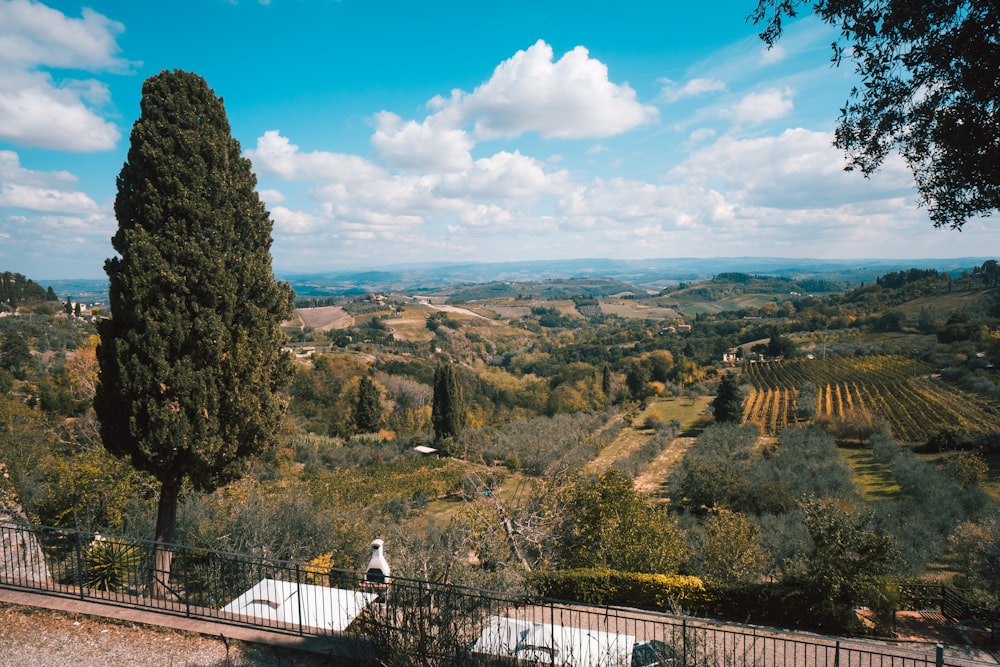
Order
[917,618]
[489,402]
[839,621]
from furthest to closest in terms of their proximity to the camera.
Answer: [489,402] → [917,618] → [839,621]

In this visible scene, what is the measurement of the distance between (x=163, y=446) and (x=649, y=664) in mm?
9410

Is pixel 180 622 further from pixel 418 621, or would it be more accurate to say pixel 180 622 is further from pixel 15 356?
pixel 15 356

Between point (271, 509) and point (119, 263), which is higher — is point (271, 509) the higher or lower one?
the lower one

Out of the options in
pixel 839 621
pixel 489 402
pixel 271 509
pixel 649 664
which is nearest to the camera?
pixel 649 664

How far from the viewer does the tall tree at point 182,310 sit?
9688mm

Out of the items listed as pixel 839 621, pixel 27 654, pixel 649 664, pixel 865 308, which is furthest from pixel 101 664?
pixel 865 308

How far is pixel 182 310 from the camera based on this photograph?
9984 millimetres

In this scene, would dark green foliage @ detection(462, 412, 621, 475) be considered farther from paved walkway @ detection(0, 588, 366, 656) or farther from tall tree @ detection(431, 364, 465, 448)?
paved walkway @ detection(0, 588, 366, 656)

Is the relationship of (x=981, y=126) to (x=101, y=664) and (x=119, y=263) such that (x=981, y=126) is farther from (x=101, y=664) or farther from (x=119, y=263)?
(x=119, y=263)

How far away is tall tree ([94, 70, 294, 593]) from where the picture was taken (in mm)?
9688

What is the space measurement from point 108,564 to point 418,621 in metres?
7.74

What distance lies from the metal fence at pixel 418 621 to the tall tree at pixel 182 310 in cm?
135

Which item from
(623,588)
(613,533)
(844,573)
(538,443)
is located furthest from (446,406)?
(844,573)

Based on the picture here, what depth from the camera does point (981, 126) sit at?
16.5ft
